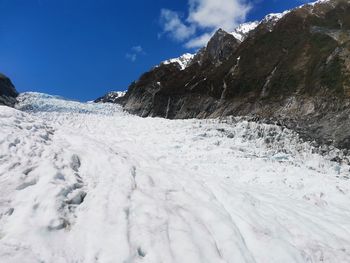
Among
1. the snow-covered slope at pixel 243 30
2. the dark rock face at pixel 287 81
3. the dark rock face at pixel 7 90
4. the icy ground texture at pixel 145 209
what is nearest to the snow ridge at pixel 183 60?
the snow-covered slope at pixel 243 30

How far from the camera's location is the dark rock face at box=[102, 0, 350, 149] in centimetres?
2863

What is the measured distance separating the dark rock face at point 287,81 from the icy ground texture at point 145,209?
11.8 meters

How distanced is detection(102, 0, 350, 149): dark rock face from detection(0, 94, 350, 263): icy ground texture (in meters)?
11.8

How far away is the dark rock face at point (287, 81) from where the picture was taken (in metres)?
28.6

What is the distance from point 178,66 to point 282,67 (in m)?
50.9

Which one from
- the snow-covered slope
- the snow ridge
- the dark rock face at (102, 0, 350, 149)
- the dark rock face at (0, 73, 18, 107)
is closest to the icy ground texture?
the dark rock face at (102, 0, 350, 149)

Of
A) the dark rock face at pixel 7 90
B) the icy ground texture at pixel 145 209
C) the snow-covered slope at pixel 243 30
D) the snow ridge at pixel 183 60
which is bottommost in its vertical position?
the icy ground texture at pixel 145 209

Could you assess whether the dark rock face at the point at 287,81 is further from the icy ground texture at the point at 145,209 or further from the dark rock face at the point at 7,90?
the dark rock face at the point at 7,90

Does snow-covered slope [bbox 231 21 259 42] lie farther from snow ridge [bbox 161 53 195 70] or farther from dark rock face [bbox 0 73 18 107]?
dark rock face [bbox 0 73 18 107]

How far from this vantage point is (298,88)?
3438cm

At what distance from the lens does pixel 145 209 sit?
9781 millimetres

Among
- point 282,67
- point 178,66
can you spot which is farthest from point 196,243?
point 178,66

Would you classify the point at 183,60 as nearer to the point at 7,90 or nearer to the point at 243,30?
the point at 243,30

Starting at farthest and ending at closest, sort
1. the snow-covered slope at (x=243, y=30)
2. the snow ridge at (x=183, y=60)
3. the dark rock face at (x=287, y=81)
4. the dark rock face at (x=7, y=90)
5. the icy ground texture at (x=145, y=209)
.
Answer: the snow ridge at (x=183, y=60)
the snow-covered slope at (x=243, y=30)
the dark rock face at (x=7, y=90)
the dark rock face at (x=287, y=81)
the icy ground texture at (x=145, y=209)
